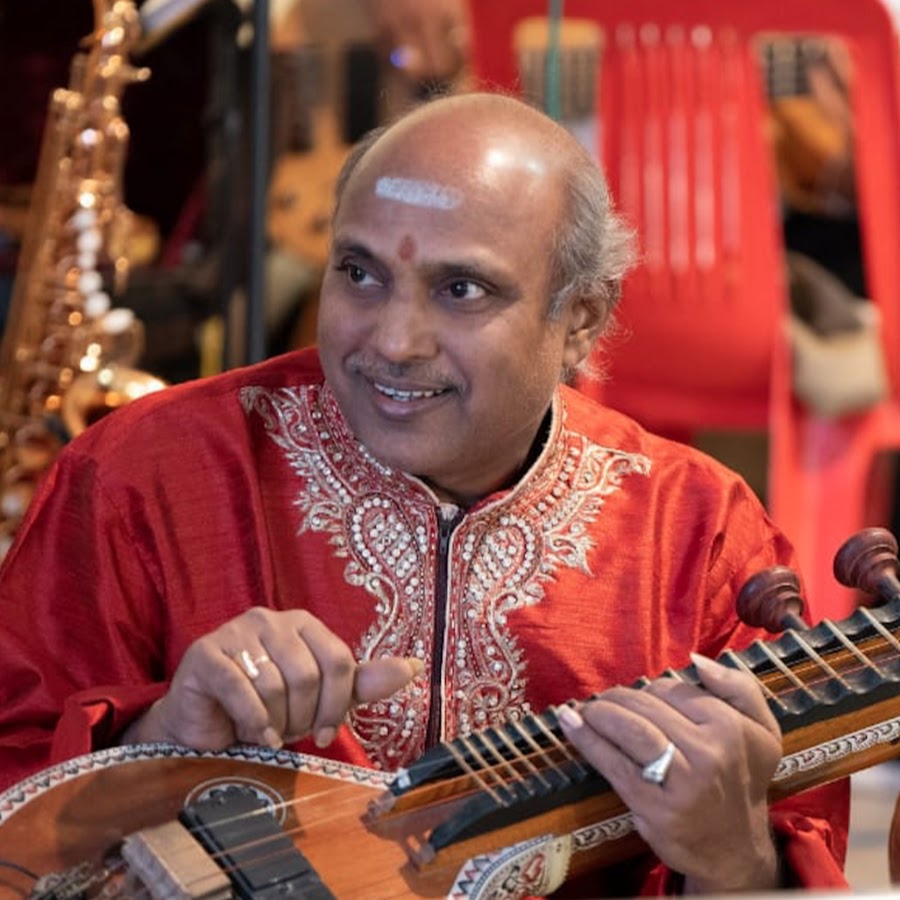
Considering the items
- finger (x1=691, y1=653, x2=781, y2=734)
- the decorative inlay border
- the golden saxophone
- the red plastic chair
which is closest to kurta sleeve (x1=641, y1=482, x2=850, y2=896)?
finger (x1=691, y1=653, x2=781, y2=734)

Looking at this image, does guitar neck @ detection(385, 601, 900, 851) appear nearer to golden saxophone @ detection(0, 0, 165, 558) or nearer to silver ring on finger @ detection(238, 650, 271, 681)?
silver ring on finger @ detection(238, 650, 271, 681)

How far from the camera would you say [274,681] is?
1905mm

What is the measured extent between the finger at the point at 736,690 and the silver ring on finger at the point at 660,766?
0.09m

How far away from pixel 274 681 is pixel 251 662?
3 centimetres

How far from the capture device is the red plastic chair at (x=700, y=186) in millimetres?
4078

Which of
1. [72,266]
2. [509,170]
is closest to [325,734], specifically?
[509,170]

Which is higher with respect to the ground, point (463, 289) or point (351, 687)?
point (463, 289)

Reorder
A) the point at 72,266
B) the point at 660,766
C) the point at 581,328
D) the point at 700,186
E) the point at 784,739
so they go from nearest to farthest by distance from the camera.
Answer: the point at 660,766 < the point at 784,739 < the point at 581,328 < the point at 72,266 < the point at 700,186

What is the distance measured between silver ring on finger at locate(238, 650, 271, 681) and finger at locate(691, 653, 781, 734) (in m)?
0.43

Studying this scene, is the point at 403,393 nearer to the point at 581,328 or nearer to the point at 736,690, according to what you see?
the point at 581,328

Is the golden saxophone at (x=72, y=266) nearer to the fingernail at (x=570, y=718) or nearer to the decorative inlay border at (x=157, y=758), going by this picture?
the decorative inlay border at (x=157, y=758)

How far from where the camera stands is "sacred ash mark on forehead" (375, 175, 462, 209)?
218 centimetres

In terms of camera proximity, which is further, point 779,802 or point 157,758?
point 779,802

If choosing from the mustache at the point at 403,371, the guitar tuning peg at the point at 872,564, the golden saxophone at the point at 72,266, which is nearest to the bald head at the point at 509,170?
the mustache at the point at 403,371
